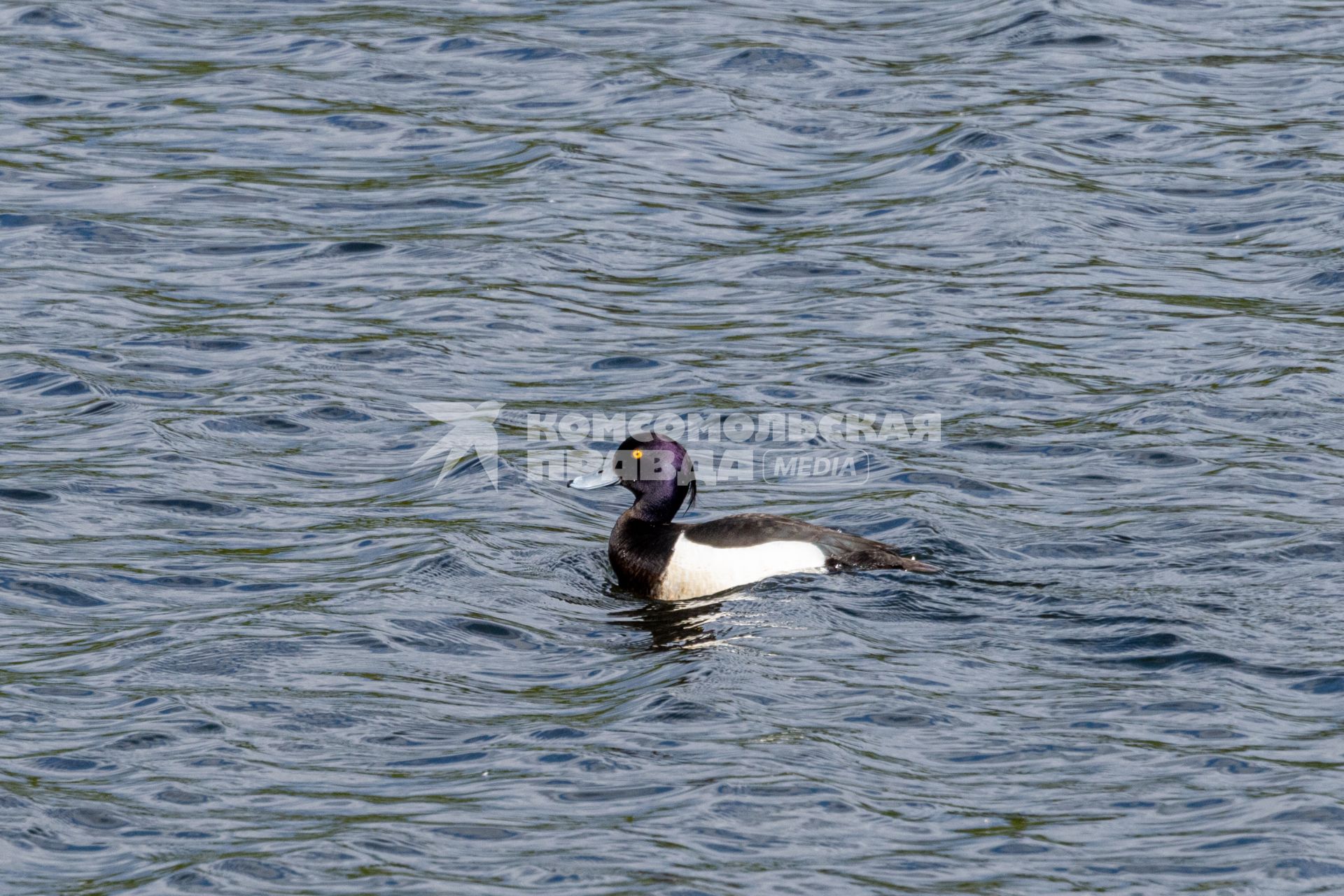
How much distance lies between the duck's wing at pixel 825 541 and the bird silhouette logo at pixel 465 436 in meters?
2.09

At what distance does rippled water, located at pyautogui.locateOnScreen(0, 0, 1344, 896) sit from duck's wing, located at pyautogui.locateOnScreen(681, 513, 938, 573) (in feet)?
0.35

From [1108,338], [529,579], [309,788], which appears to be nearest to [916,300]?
[1108,338]

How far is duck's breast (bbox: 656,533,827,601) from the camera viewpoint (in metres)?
10.3

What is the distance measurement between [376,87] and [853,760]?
1184cm

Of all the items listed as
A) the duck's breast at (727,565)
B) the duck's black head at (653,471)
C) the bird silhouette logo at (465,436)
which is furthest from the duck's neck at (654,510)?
the bird silhouette logo at (465,436)

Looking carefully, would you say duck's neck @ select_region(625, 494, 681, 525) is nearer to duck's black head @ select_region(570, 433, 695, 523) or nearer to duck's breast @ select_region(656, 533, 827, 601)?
duck's black head @ select_region(570, 433, 695, 523)

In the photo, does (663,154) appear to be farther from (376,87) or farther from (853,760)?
(853,760)

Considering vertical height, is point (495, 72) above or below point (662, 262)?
above

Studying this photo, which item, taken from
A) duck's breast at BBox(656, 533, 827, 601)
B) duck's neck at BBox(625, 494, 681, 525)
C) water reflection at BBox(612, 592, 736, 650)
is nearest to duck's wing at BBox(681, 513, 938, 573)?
duck's breast at BBox(656, 533, 827, 601)

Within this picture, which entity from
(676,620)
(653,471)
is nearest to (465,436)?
(653,471)

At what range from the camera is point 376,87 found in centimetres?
1845

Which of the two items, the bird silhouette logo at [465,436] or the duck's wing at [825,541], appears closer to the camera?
the duck's wing at [825,541]

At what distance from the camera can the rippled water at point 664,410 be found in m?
7.69

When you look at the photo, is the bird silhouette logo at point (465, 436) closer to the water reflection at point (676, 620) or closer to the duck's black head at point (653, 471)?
the duck's black head at point (653, 471)
